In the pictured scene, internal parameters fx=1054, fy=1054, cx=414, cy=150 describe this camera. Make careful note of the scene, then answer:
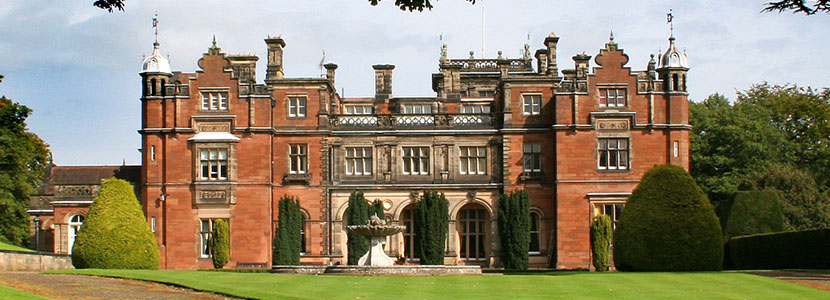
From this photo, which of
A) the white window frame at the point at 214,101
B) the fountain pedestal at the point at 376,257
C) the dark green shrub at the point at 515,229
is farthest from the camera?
the white window frame at the point at 214,101

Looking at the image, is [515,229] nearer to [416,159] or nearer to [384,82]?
[416,159]

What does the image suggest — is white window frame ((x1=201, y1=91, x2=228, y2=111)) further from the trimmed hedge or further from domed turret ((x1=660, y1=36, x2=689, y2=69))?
the trimmed hedge

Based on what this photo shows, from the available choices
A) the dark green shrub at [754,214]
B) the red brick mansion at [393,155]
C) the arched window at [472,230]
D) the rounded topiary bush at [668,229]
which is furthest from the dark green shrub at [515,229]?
the rounded topiary bush at [668,229]

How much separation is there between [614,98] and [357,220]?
1169 centimetres

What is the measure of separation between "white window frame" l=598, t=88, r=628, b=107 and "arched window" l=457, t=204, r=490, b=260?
6883 millimetres

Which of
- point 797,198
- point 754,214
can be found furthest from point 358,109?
point 797,198

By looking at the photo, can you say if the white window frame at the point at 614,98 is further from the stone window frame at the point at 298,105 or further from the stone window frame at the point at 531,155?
the stone window frame at the point at 298,105

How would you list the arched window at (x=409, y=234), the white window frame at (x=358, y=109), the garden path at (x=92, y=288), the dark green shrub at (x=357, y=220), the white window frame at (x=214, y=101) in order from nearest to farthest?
the garden path at (x=92, y=288), the dark green shrub at (x=357, y=220), the white window frame at (x=214, y=101), the arched window at (x=409, y=234), the white window frame at (x=358, y=109)

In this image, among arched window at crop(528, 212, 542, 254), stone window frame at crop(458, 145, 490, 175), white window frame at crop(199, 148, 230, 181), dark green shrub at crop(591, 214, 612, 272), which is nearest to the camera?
dark green shrub at crop(591, 214, 612, 272)

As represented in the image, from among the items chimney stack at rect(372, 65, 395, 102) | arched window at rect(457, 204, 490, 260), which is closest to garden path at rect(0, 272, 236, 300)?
arched window at rect(457, 204, 490, 260)

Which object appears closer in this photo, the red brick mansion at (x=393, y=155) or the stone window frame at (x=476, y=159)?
the red brick mansion at (x=393, y=155)

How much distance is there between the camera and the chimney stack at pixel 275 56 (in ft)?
153

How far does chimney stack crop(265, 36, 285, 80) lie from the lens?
46.6 m

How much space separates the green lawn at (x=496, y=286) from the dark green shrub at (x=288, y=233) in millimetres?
12645
